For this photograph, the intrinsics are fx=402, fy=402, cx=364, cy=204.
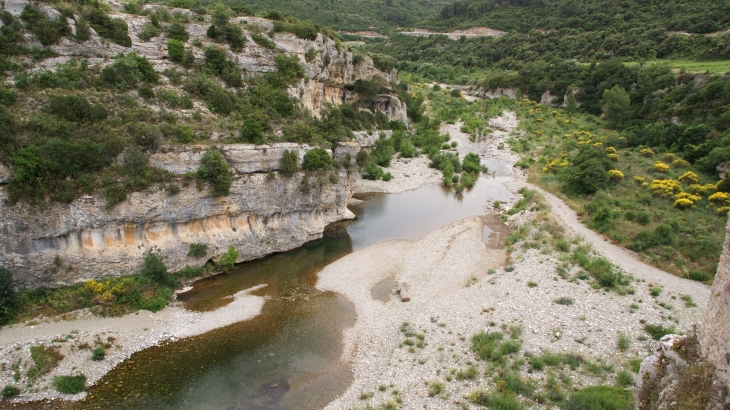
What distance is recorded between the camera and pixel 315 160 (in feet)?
105

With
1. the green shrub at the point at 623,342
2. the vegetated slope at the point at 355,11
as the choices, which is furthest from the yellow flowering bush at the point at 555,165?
the vegetated slope at the point at 355,11

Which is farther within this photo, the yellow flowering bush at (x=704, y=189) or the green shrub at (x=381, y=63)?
the green shrub at (x=381, y=63)

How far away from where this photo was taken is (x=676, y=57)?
254ft

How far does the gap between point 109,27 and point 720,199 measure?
51.5 m

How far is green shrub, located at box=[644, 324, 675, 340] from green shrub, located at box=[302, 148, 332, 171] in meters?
23.6

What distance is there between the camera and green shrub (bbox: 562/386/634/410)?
14.8m

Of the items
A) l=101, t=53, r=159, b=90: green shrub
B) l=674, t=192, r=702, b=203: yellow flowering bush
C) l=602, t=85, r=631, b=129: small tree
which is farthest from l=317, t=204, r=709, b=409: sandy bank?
l=602, t=85, r=631, b=129: small tree

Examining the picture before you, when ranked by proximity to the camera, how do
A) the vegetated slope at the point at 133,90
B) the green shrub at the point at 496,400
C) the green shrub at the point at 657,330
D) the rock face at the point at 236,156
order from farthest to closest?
the rock face at the point at 236,156, the vegetated slope at the point at 133,90, the green shrub at the point at 657,330, the green shrub at the point at 496,400

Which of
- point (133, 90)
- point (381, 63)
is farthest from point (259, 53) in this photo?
point (381, 63)

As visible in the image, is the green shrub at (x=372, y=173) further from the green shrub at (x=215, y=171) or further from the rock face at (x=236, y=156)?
the green shrub at (x=215, y=171)

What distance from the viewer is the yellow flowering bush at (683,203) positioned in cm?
3403

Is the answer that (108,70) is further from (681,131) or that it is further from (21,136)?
(681,131)

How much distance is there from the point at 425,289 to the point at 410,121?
51.2m

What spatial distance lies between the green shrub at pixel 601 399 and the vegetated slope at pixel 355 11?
102922 millimetres
